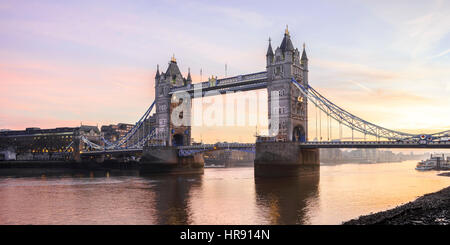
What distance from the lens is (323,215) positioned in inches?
984

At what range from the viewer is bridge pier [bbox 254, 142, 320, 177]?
52.7 metres

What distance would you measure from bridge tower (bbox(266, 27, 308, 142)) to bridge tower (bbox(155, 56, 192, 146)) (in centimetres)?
2161

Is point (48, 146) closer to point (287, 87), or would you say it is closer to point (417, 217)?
point (287, 87)

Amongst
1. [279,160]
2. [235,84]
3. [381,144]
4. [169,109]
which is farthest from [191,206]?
[169,109]

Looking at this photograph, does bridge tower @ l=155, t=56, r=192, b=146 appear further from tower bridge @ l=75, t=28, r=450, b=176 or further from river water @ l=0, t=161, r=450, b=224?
river water @ l=0, t=161, r=450, b=224

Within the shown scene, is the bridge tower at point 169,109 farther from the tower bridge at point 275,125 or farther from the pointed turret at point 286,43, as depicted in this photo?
the pointed turret at point 286,43

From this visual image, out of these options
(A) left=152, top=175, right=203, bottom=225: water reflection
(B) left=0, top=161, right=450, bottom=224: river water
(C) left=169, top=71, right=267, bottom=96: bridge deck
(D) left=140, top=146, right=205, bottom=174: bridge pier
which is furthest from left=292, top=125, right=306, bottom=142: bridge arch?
(A) left=152, top=175, right=203, bottom=225: water reflection

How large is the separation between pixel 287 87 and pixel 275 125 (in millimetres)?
5969

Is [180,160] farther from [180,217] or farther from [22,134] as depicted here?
[22,134]

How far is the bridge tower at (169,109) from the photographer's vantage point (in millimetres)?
75062

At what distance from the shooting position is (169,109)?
75.8 metres

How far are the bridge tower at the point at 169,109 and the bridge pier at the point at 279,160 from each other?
2476 centimetres
